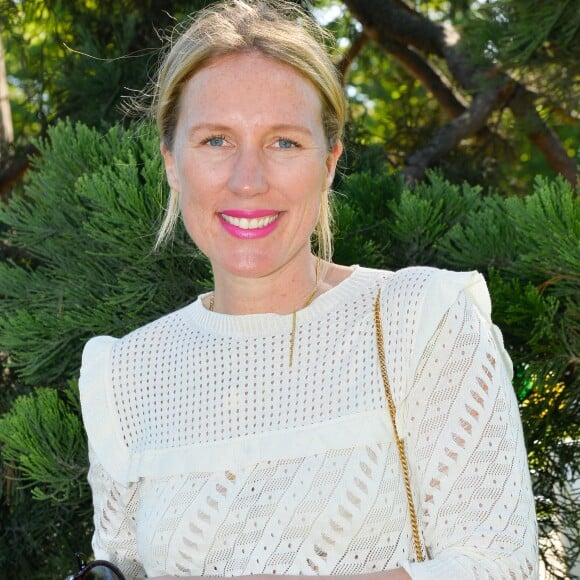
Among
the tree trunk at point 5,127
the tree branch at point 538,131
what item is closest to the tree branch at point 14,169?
the tree trunk at point 5,127

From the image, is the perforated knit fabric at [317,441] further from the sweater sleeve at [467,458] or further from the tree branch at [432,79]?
→ the tree branch at [432,79]

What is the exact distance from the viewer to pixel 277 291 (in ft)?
6.75

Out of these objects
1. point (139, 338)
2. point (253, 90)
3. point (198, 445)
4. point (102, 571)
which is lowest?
point (102, 571)

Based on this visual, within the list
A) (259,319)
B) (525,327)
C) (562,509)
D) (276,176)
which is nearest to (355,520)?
(259,319)

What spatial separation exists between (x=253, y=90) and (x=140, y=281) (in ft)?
3.28

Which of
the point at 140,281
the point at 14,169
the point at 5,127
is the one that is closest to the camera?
the point at 140,281

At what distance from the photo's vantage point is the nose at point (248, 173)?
6.25 feet

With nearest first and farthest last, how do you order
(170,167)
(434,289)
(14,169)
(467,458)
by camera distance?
(467,458)
(434,289)
(170,167)
(14,169)

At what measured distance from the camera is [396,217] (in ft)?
9.61

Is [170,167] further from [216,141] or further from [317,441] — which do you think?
[317,441]

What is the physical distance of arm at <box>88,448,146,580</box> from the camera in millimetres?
2133

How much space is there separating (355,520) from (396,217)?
1.31 meters

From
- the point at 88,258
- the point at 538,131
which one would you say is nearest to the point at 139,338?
the point at 88,258

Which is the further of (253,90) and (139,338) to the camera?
(139,338)
